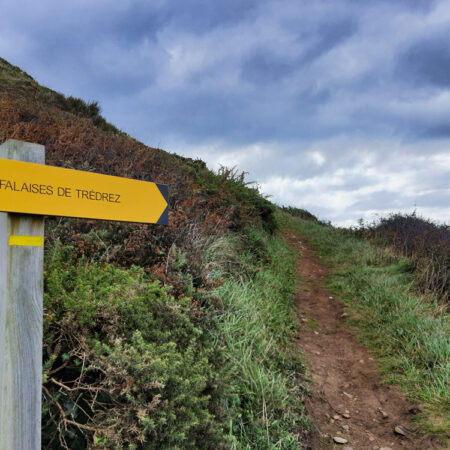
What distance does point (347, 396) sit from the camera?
14.2 feet

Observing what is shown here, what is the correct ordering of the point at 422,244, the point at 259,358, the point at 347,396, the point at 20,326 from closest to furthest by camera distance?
the point at 20,326
the point at 259,358
the point at 347,396
the point at 422,244

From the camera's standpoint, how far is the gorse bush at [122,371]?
2107mm

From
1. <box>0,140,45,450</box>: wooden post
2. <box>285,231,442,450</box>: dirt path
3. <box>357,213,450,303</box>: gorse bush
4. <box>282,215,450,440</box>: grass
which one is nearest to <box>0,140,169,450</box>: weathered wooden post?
<box>0,140,45,450</box>: wooden post

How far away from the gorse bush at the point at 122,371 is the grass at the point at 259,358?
1.42 ft

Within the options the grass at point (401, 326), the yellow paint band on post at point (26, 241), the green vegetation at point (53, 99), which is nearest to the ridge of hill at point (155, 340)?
the yellow paint band on post at point (26, 241)

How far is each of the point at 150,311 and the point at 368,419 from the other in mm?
2843

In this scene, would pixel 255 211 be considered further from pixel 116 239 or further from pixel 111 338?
pixel 111 338

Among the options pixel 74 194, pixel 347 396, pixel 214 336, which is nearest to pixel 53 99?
pixel 214 336

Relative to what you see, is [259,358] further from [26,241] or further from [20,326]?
[26,241]

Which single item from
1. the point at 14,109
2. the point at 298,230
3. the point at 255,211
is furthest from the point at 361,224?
the point at 14,109

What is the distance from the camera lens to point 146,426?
2025mm

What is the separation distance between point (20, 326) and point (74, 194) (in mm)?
752

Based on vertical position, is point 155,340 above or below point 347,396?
above

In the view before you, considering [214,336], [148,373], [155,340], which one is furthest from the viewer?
[214,336]
